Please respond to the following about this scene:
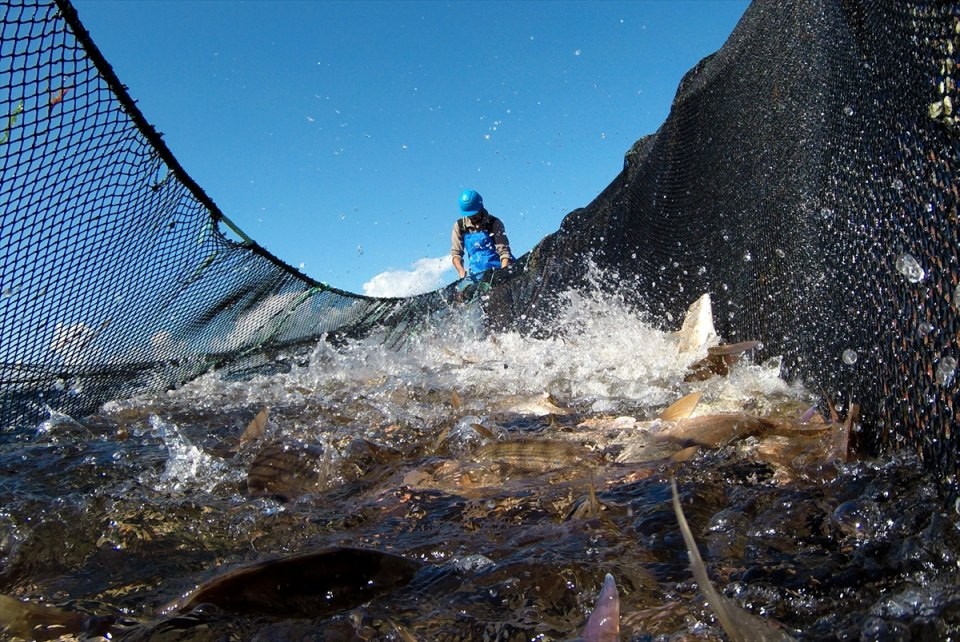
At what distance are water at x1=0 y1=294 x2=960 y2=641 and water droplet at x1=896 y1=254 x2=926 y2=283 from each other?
448 millimetres

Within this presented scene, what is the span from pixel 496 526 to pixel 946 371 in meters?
1.09

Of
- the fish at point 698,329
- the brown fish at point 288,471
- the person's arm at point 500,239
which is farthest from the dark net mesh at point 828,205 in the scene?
the person's arm at point 500,239

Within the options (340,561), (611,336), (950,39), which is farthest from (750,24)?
(340,561)

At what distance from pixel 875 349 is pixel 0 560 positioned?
2.40m

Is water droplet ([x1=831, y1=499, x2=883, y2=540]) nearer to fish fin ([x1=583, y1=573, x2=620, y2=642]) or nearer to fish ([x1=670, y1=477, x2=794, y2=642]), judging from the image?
fish ([x1=670, y1=477, x2=794, y2=642])

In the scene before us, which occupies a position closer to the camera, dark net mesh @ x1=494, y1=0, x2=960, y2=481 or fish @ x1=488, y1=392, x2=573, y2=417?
dark net mesh @ x1=494, y1=0, x2=960, y2=481

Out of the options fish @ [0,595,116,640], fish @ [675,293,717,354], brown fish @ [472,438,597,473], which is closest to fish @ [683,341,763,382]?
fish @ [675,293,717,354]

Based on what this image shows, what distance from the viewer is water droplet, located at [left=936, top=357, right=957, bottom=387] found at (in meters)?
1.41

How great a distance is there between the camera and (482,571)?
138cm

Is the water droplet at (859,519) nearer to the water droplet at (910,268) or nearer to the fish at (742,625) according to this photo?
the fish at (742,625)

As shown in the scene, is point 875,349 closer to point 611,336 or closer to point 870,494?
point 870,494

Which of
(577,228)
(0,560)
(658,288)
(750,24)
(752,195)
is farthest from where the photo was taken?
(577,228)

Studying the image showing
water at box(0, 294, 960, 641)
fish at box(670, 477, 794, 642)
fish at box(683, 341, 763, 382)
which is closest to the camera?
fish at box(670, 477, 794, 642)

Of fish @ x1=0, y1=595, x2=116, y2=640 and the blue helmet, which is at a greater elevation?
the blue helmet
